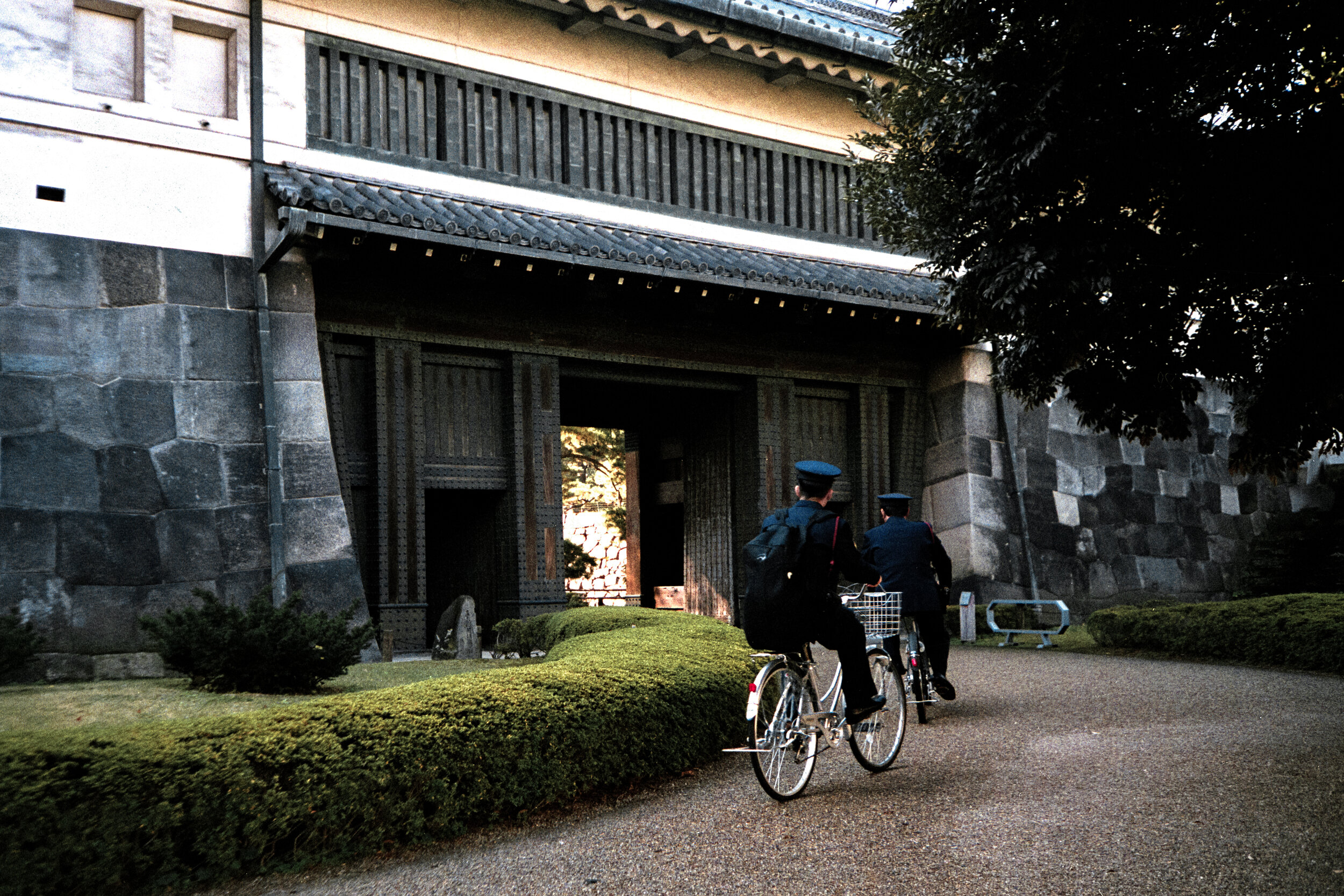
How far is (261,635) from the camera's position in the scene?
799 centimetres

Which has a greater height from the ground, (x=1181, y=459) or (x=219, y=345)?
(x=219, y=345)

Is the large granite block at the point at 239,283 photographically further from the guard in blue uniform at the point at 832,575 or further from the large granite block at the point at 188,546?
the guard in blue uniform at the point at 832,575

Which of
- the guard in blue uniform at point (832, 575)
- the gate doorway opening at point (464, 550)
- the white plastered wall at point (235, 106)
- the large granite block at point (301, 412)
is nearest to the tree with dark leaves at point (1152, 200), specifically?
the guard in blue uniform at point (832, 575)

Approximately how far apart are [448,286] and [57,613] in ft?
17.9

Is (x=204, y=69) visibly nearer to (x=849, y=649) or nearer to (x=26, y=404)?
(x=26, y=404)

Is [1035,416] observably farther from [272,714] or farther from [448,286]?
[272,714]

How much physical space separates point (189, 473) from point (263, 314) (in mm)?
1845

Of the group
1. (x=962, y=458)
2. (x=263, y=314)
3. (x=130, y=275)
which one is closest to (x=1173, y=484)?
(x=962, y=458)

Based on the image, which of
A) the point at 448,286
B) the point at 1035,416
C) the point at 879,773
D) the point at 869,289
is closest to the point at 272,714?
the point at 879,773

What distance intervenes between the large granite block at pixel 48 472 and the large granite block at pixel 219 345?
4.34 feet

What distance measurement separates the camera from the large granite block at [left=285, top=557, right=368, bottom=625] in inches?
440

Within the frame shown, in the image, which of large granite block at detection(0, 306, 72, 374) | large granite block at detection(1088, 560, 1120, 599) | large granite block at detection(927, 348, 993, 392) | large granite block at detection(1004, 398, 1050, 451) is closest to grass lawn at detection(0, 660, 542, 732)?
large granite block at detection(0, 306, 72, 374)

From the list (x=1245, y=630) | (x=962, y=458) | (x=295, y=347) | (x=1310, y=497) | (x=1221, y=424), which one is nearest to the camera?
(x=295, y=347)

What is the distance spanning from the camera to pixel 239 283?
11.7 meters
